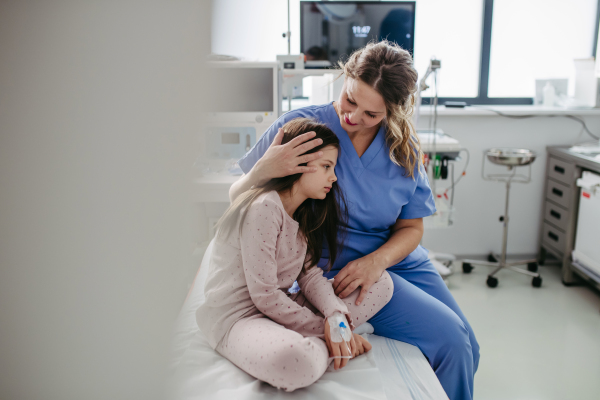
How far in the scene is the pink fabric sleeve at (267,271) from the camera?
93 centimetres

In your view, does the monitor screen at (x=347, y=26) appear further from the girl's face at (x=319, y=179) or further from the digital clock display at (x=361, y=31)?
the girl's face at (x=319, y=179)

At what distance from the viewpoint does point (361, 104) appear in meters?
1.10

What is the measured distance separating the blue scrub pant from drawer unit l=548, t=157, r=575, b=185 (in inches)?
66.7

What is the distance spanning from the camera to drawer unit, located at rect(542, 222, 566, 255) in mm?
2496

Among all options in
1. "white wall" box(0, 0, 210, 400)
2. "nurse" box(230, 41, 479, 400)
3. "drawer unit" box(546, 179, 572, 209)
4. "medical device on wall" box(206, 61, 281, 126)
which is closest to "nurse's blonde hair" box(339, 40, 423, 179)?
"nurse" box(230, 41, 479, 400)

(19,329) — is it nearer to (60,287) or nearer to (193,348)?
(60,287)

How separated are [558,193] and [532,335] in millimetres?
1015

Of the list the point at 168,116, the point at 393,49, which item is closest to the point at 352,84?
the point at 393,49

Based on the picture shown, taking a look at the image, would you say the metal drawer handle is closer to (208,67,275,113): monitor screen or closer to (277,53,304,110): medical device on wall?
(277,53,304,110): medical device on wall

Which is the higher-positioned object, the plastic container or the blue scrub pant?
the plastic container

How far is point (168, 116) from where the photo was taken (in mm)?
196

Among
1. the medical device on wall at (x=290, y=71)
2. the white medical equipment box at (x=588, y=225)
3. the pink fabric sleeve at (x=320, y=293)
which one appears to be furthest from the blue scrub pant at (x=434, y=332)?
the white medical equipment box at (x=588, y=225)

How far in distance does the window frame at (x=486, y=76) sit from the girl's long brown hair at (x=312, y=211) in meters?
1.67

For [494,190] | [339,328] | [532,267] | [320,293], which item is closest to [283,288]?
[320,293]
